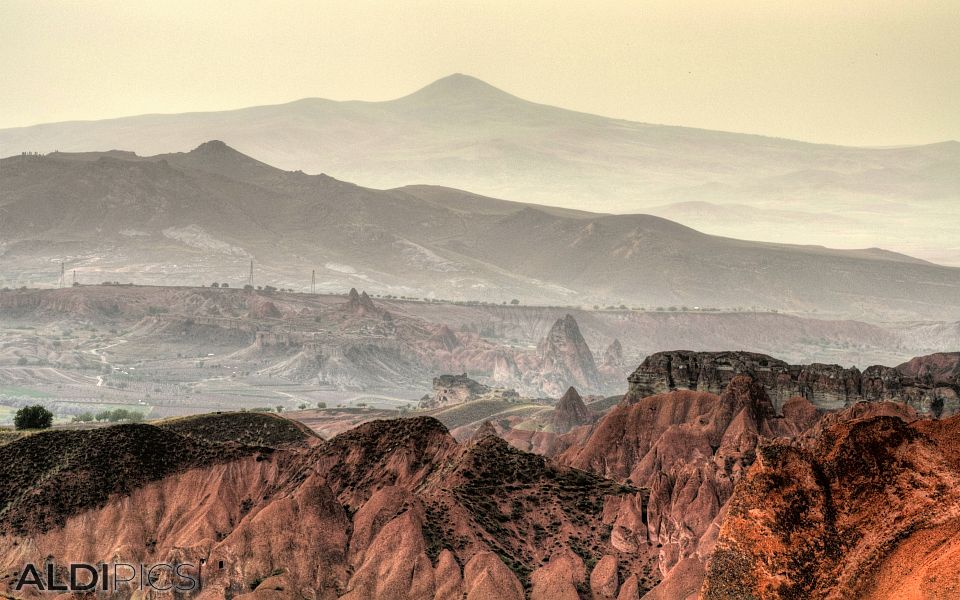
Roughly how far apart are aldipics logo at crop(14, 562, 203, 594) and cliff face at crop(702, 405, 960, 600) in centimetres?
5359

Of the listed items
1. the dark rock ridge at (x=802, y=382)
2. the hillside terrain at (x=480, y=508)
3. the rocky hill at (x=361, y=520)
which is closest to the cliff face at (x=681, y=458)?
the hillside terrain at (x=480, y=508)

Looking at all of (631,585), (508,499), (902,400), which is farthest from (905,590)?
(902,400)

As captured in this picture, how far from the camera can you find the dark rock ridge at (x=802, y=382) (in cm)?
16475

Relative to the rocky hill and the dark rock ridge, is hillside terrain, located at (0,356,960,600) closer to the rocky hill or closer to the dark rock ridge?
Answer: the rocky hill

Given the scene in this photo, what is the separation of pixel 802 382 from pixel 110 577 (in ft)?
301

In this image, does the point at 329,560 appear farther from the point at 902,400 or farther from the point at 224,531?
the point at 902,400

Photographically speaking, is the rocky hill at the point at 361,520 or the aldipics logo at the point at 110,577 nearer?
the rocky hill at the point at 361,520

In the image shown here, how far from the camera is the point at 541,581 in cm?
9750

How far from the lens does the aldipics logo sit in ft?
339

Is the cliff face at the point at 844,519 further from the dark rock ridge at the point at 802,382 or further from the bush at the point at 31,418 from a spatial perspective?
the bush at the point at 31,418

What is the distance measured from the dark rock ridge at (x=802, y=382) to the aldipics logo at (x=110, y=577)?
79.3m

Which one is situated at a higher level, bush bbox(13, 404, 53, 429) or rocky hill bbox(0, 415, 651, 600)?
rocky hill bbox(0, 415, 651, 600)

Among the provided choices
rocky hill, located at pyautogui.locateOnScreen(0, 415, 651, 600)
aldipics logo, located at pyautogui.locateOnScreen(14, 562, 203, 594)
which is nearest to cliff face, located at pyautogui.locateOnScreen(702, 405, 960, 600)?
rocky hill, located at pyautogui.locateOnScreen(0, 415, 651, 600)

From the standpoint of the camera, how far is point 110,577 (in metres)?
109
